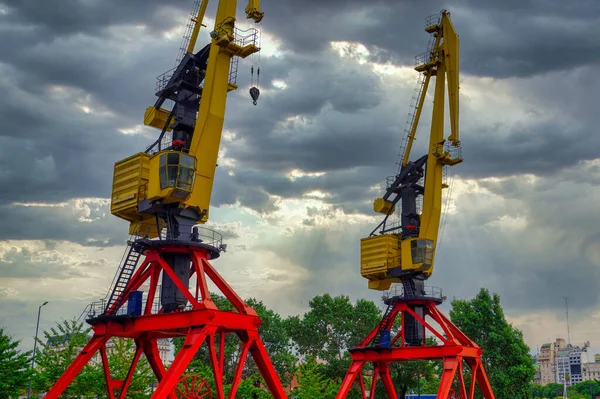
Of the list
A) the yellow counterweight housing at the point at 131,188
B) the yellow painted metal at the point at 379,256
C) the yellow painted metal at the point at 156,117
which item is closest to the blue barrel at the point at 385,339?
the yellow painted metal at the point at 379,256

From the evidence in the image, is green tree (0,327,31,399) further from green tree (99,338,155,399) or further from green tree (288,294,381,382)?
green tree (288,294,381,382)

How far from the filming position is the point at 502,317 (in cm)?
7288

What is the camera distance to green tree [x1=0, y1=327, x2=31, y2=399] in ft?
154

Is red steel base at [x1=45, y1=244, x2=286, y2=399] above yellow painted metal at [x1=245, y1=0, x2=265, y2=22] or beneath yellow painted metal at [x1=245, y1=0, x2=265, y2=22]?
beneath

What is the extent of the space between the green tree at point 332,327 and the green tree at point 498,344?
10.3m

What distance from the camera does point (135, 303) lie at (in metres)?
37.2

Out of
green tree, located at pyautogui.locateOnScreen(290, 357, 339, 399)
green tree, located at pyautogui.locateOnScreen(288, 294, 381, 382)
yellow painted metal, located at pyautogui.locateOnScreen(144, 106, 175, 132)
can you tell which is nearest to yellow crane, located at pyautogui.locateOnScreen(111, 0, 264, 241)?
yellow painted metal, located at pyautogui.locateOnScreen(144, 106, 175, 132)

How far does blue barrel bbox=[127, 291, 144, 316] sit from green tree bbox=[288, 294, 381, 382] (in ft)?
135

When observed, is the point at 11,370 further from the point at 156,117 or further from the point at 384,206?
the point at 384,206

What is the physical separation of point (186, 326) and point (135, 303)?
17.1ft

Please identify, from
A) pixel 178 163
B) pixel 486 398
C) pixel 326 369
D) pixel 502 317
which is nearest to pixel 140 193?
pixel 178 163

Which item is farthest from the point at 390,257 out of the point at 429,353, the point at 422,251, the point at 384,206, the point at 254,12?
the point at 254,12

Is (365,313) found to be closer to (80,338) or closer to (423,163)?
(423,163)

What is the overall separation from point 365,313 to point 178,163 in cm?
4598
